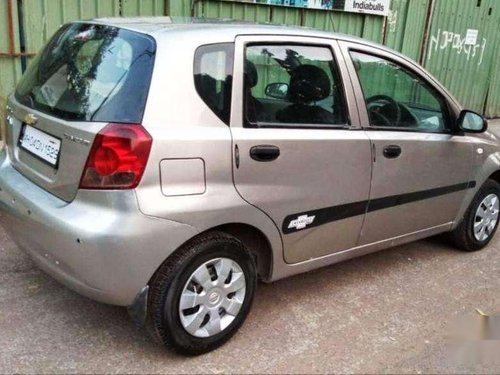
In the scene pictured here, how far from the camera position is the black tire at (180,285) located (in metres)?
2.54

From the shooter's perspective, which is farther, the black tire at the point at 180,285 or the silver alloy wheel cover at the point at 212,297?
the silver alloy wheel cover at the point at 212,297

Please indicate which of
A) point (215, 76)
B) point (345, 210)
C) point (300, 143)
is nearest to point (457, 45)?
point (345, 210)

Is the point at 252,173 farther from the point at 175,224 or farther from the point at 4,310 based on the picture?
the point at 4,310

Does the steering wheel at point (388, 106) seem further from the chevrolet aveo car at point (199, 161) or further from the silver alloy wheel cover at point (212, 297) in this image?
the silver alloy wheel cover at point (212, 297)

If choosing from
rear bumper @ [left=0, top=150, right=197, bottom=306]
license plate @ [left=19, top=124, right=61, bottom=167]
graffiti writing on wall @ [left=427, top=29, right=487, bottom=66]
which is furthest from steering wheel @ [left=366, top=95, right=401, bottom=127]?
graffiti writing on wall @ [left=427, top=29, right=487, bottom=66]

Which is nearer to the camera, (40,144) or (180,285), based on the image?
(180,285)

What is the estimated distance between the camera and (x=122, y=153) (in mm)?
2377

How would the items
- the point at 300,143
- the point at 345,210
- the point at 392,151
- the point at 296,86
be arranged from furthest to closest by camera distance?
the point at 392,151 < the point at 345,210 < the point at 296,86 < the point at 300,143

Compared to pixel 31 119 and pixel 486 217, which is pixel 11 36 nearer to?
pixel 31 119

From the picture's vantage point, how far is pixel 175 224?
247 cm

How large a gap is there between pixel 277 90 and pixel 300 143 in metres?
0.39

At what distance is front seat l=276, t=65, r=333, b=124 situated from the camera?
3.03 metres

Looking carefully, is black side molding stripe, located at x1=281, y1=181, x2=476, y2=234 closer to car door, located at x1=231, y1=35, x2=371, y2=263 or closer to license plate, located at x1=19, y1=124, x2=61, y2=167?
car door, located at x1=231, y1=35, x2=371, y2=263

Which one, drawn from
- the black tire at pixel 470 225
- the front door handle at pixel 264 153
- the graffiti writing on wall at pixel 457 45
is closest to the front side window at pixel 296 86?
the front door handle at pixel 264 153
